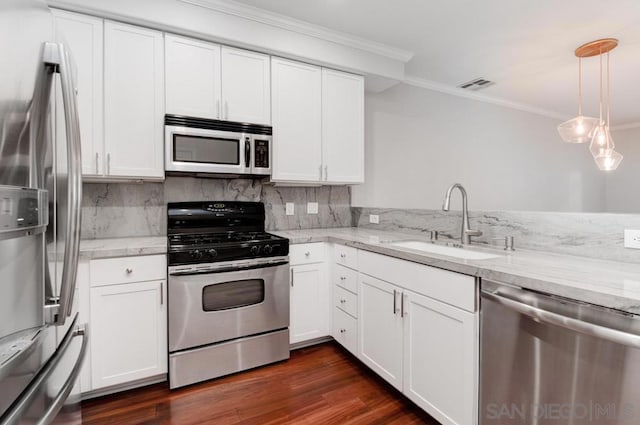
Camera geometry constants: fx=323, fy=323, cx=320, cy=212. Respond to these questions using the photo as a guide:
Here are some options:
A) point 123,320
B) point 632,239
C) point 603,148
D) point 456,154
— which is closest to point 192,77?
point 123,320

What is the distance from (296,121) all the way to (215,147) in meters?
0.70

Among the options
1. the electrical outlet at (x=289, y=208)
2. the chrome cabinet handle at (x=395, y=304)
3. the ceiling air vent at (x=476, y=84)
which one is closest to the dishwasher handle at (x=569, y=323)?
the chrome cabinet handle at (x=395, y=304)

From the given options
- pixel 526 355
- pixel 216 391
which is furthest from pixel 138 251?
pixel 526 355

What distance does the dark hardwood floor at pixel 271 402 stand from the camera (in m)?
1.72

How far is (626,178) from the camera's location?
6020mm

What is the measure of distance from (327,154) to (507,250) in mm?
1553

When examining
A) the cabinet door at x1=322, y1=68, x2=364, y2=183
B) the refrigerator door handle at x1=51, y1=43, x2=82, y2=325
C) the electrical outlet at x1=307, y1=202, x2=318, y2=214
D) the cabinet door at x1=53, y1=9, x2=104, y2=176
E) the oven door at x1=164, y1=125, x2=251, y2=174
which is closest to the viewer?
the refrigerator door handle at x1=51, y1=43, x2=82, y2=325

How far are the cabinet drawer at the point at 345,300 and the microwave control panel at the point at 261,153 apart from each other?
110cm

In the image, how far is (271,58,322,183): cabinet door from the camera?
255 centimetres

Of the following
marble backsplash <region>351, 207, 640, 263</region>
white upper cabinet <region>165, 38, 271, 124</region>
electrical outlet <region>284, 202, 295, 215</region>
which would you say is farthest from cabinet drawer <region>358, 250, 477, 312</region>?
white upper cabinet <region>165, 38, 271, 124</region>

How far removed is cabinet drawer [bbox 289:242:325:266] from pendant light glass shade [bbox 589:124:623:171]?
2.89 meters

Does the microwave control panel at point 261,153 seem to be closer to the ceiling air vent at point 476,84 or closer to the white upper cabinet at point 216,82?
the white upper cabinet at point 216,82

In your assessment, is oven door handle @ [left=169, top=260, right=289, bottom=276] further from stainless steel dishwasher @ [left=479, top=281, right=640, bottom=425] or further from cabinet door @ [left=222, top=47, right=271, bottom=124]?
stainless steel dishwasher @ [left=479, top=281, right=640, bottom=425]

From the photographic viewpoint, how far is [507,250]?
1803mm
